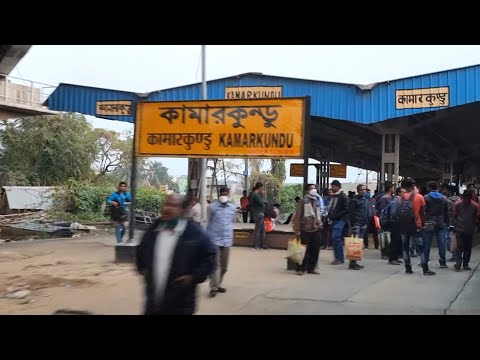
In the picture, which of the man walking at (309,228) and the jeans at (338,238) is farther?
the jeans at (338,238)

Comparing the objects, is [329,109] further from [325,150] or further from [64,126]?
[64,126]

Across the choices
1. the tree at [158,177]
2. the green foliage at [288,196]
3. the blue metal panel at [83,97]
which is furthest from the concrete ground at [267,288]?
the tree at [158,177]

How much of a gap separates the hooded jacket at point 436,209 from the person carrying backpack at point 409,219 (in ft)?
1.62

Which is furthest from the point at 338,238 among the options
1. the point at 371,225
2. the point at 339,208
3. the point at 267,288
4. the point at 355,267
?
the point at 371,225

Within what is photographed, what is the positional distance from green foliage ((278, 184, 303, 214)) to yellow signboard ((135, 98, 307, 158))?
27.3 m

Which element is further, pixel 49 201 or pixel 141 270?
pixel 49 201

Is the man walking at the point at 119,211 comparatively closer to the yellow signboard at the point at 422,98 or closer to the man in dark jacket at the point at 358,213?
the man in dark jacket at the point at 358,213

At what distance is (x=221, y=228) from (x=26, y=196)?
2468 centimetres

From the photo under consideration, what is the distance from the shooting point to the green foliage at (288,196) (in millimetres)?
37956

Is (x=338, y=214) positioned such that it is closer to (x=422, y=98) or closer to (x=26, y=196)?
(x=422, y=98)

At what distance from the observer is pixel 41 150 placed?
34781mm
